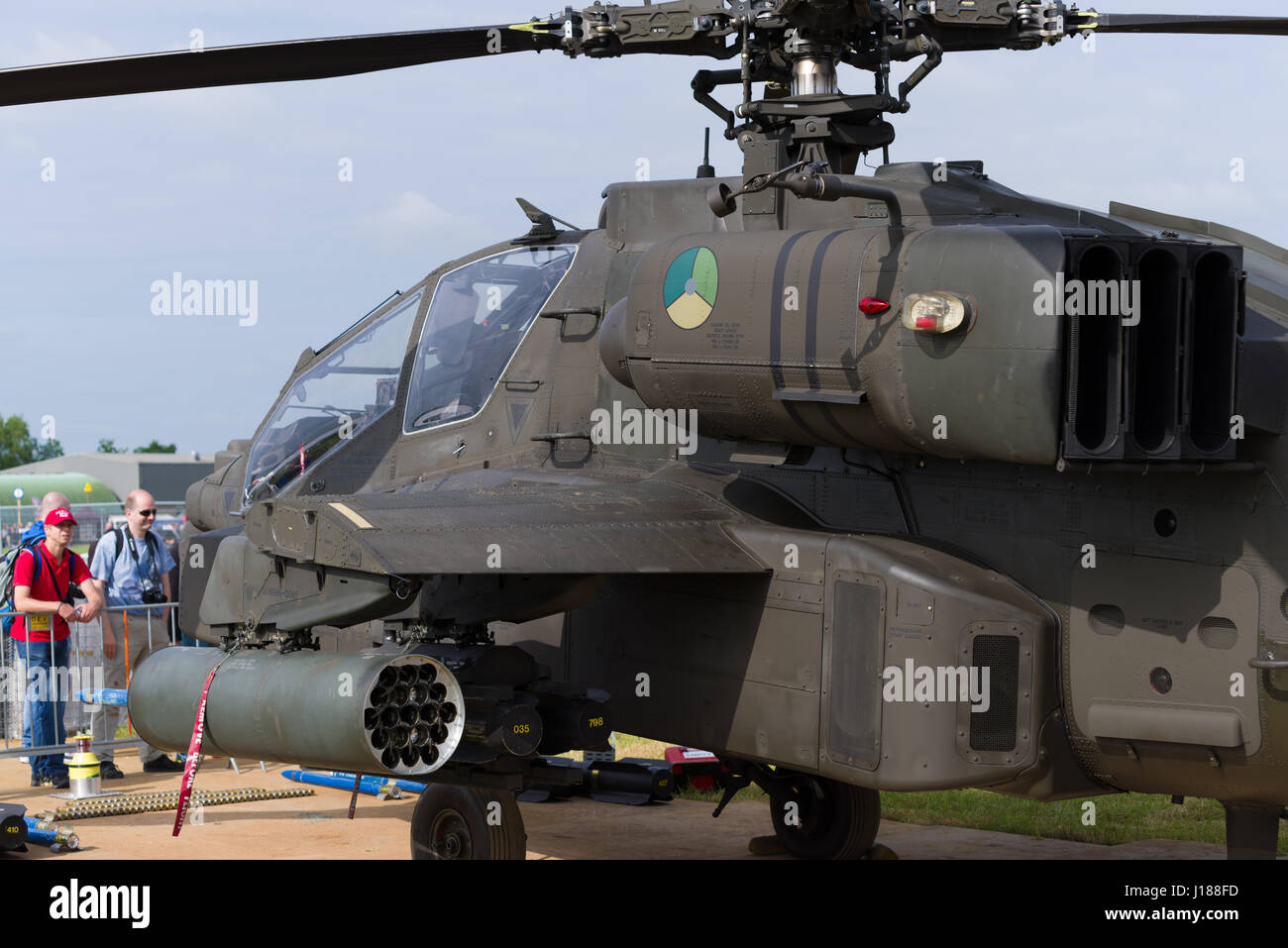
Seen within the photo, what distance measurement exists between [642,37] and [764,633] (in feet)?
9.81

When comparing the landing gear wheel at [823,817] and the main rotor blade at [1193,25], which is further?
the landing gear wheel at [823,817]

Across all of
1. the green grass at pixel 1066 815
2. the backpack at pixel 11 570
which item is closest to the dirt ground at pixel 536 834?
the green grass at pixel 1066 815

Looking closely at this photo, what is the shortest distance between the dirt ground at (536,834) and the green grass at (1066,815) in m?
0.15

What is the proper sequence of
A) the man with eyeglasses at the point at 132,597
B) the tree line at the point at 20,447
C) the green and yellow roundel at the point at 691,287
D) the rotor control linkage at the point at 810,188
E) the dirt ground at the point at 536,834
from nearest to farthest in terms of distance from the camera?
the rotor control linkage at the point at 810,188, the green and yellow roundel at the point at 691,287, the dirt ground at the point at 536,834, the man with eyeglasses at the point at 132,597, the tree line at the point at 20,447

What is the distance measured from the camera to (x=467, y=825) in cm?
816

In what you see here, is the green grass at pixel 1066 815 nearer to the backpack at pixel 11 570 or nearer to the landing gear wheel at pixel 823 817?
the landing gear wheel at pixel 823 817

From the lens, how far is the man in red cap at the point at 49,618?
1137 cm

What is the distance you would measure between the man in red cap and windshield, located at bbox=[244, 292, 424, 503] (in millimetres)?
2180

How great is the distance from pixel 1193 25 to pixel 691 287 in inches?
118

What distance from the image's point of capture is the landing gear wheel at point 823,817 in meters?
9.58

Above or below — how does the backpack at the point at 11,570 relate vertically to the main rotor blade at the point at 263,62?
below

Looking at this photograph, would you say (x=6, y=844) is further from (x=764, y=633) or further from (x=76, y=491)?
(x=76, y=491)

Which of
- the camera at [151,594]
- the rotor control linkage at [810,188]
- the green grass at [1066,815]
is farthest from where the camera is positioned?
the camera at [151,594]

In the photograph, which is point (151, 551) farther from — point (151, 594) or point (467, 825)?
point (467, 825)
